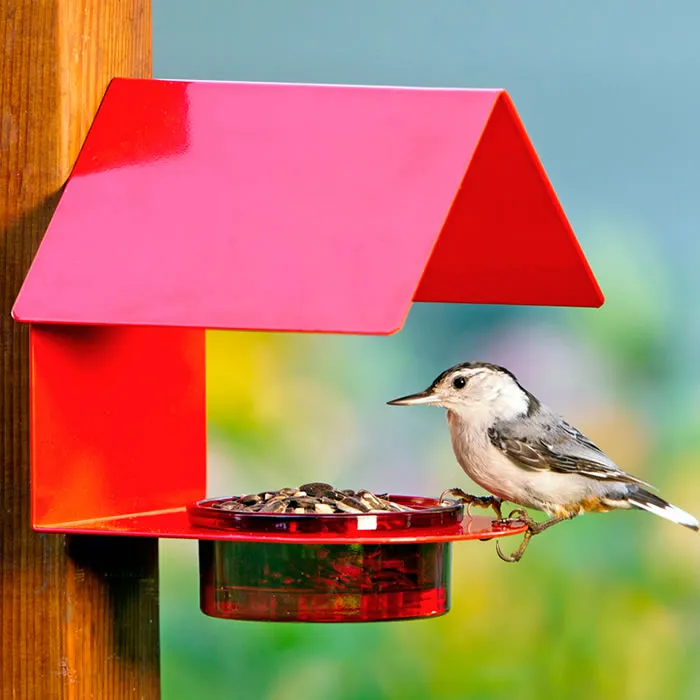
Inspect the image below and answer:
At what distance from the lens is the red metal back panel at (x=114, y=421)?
1682 millimetres

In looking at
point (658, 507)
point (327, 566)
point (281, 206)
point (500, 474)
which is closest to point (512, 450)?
point (500, 474)

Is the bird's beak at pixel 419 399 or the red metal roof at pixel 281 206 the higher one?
the red metal roof at pixel 281 206

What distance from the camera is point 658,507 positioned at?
2.47 m

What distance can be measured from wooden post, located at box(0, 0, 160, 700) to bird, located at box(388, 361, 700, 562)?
2.17 ft

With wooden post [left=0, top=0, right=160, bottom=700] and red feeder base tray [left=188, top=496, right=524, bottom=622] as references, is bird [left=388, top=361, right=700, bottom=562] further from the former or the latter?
wooden post [left=0, top=0, right=160, bottom=700]

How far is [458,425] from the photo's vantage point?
7.46 ft

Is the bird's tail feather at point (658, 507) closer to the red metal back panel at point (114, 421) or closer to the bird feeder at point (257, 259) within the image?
the bird feeder at point (257, 259)

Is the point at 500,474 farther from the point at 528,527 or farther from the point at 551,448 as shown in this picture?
the point at 528,527

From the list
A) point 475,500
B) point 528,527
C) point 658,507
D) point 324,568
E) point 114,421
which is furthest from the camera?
point 658,507

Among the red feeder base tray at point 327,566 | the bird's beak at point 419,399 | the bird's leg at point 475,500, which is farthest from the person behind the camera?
the bird's leg at point 475,500

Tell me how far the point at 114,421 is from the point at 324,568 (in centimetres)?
38

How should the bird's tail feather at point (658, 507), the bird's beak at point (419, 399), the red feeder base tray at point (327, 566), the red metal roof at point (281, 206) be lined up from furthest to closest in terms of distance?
the bird's tail feather at point (658, 507) → the bird's beak at point (419, 399) → the red feeder base tray at point (327, 566) → the red metal roof at point (281, 206)

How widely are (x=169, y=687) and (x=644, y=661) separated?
149cm

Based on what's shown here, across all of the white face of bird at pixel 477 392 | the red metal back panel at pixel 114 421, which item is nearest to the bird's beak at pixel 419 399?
the white face of bird at pixel 477 392
